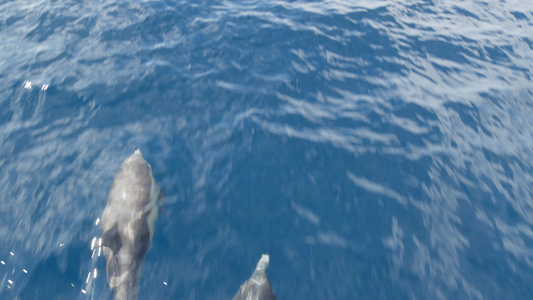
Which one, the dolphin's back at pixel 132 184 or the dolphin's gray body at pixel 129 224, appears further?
the dolphin's back at pixel 132 184

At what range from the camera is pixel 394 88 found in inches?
511

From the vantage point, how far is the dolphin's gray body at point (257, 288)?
676 cm

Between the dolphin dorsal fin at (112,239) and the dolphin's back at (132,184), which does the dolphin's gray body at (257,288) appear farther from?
the dolphin's back at (132,184)

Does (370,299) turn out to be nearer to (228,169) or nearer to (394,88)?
(228,169)

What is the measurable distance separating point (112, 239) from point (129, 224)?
52cm

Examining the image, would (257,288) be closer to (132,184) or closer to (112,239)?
(112,239)

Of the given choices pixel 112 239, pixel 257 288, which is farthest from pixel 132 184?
pixel 257 288

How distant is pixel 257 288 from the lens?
6883mm

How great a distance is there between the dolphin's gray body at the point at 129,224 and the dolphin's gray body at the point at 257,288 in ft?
6.94

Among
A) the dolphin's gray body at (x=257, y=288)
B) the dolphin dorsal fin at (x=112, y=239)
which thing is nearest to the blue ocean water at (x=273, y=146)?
the dolphin's gray body at (x=257, y=288)

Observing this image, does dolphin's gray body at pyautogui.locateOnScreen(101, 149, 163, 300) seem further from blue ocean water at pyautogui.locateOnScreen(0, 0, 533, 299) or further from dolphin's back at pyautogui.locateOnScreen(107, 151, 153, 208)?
blue ocean water at pyautogui.locateOnScreen(0, 0, 533, 299)

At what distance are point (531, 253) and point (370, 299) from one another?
427 cm

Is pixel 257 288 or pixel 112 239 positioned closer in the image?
pixel 257 288

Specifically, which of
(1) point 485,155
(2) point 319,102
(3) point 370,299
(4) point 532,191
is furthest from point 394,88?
(3) point 370,299
